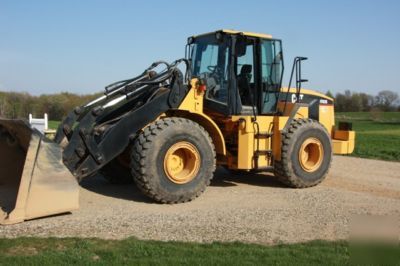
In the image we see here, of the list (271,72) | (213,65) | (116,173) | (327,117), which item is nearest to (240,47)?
(213,65)

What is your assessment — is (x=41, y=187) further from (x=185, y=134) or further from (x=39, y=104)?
(x=39, y=104)

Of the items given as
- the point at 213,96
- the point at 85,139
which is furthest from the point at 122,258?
the point at 213,96

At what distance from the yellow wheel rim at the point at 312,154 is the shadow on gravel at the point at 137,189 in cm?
71

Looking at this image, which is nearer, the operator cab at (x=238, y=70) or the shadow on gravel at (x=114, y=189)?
the shadow on gravel at (x=114, y=189)

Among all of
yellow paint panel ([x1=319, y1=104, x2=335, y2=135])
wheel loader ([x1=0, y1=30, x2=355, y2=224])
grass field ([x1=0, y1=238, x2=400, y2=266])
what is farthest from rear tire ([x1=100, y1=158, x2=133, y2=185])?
yellow paint panel ([x1=319, y1=104, x2=335, y2=135])

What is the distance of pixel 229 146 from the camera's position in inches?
379

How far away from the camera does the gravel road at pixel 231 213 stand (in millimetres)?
6340

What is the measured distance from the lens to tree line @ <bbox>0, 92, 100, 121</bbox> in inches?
1326

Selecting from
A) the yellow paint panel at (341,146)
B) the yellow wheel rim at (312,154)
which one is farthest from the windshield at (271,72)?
the yellow paint panel at (341,146)

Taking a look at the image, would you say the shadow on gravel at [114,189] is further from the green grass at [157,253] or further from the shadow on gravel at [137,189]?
the green grass at [157,253]

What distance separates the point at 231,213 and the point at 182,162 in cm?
146

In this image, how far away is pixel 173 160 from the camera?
8.36m

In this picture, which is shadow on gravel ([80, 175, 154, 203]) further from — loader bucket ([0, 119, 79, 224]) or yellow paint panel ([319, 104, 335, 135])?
yellow paint panel ([319, 104, 335, 135])

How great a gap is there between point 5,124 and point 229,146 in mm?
4088
